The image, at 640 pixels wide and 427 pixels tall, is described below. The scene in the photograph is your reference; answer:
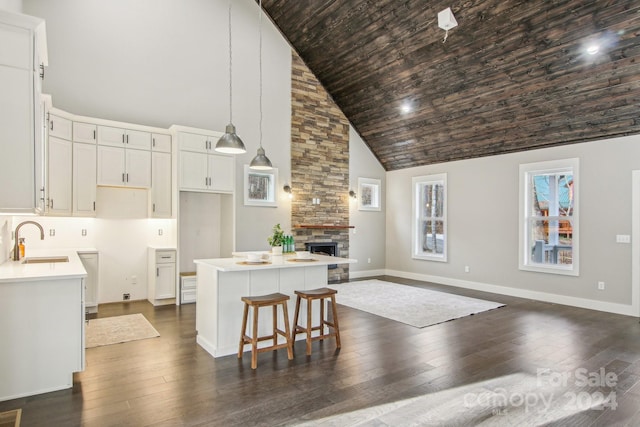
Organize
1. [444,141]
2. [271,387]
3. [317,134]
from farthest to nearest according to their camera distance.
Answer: [317,134] → [444,141] → [271,387]

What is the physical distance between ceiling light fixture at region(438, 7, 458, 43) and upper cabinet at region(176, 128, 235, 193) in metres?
3.78

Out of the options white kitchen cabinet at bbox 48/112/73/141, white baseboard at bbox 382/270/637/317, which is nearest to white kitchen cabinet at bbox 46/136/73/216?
white kitchen cabinet at bbox 48/112/73/141

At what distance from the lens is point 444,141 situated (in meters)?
7.39

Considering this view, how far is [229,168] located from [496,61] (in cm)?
443

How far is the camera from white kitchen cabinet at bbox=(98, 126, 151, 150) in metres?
5.46

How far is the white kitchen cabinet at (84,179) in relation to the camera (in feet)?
17.2

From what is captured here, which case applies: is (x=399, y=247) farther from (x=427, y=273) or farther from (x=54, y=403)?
(x=54, y=403)

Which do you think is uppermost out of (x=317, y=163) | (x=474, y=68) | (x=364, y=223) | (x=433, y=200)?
(x=474, y=68)

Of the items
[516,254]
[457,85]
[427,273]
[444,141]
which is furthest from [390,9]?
[427,273]

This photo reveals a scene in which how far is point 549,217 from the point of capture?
20.8 ft

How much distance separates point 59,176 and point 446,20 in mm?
5627

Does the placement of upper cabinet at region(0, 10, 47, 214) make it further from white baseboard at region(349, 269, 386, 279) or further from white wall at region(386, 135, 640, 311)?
white wall at region(386, 135, 640, 311)

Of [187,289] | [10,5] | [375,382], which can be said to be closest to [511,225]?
[375,382]

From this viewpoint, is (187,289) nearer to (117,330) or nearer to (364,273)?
(117,330)
